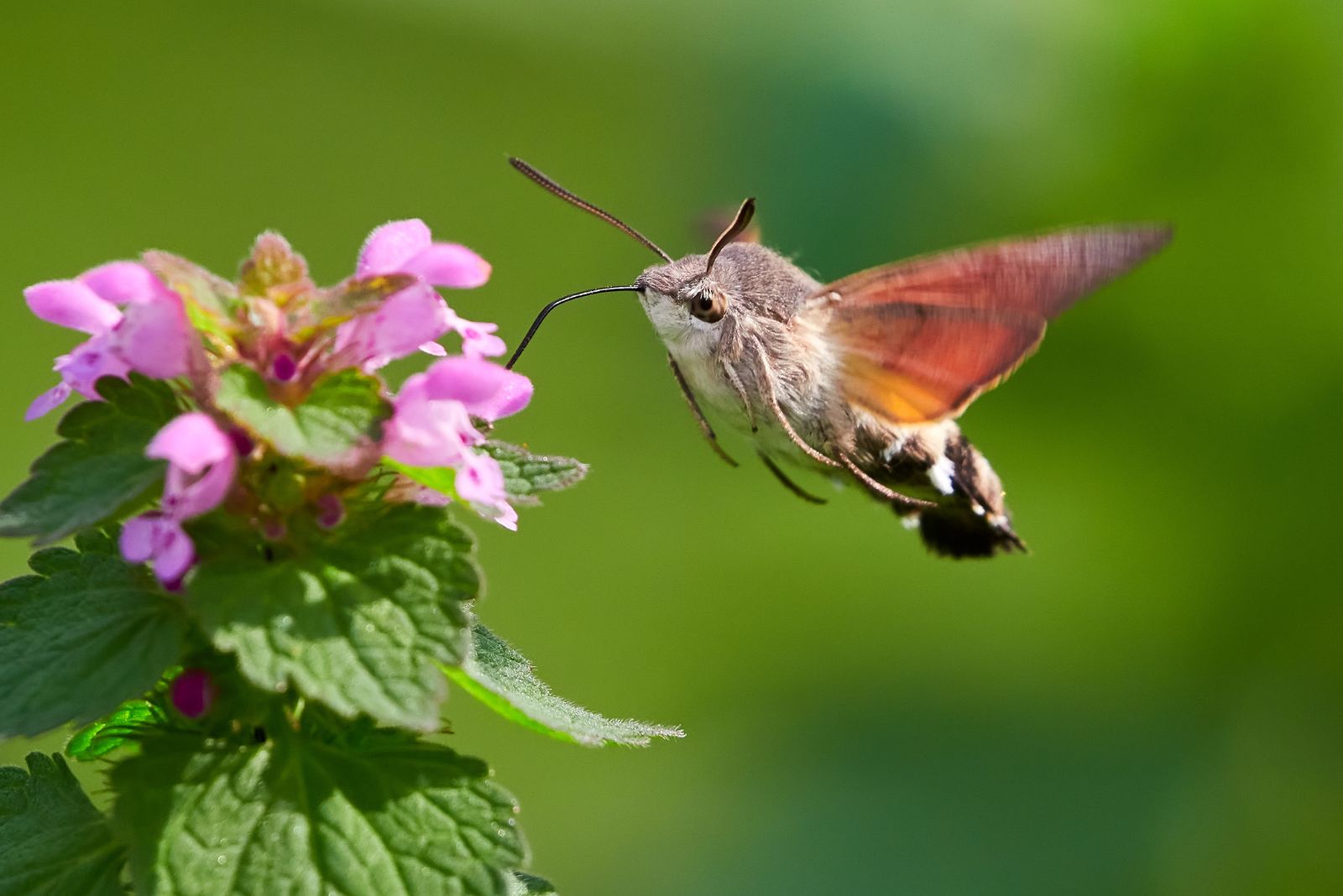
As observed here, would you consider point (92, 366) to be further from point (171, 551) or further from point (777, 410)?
point (777, 410)

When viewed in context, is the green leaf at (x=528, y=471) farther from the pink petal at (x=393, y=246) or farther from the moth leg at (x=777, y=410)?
the moth leg at (x=777, y=410)

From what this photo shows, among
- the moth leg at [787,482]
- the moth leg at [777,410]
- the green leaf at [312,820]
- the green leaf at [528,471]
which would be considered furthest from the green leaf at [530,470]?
the moth leg at [787,482]

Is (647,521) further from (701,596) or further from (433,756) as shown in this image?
(433,756)

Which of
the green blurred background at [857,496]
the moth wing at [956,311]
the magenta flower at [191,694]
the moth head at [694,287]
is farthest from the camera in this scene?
the green blurred background at [857,496]

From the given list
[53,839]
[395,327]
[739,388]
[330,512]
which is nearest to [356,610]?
[330,512]

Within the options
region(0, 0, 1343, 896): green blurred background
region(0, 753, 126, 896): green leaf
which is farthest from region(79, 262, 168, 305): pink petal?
region(0, 0, 1343, 896): green blurred background
